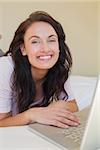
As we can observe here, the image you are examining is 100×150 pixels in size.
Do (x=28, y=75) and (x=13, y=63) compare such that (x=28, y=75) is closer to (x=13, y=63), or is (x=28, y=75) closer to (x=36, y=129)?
(x=13, y=63)

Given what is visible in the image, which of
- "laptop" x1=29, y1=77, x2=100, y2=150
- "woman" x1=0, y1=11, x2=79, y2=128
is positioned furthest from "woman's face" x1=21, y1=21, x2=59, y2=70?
"laptop" x1=29, y1=77, x2=100, y2=150

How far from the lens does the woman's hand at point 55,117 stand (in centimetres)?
72

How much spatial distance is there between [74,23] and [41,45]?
1.43m

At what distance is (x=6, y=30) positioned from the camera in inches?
93.4

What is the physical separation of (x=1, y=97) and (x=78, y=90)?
926 millimetres

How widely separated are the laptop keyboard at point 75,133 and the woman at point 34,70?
34 centimetres

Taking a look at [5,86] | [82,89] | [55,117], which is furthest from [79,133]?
[82,89]

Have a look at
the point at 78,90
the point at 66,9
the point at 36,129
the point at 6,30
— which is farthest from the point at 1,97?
the point at 66,9

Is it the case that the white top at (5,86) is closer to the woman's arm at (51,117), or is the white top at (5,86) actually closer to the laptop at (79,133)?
the woman's arm at (51,117)

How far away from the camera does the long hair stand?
113 cm

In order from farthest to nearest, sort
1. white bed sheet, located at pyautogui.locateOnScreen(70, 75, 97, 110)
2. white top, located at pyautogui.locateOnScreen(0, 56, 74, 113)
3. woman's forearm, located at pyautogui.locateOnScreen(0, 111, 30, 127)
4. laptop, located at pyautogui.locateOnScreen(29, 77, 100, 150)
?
white bed sheet, located at pyautogui.locateOnScreen(70, 75, 97, 110) → white top, located at pyautogui.locateOnScreen(0, 56, 74, 113) → woman's forearm, located at pyautogui.locateOnScreen(0, 111, 30, 127) → laptop, located at pyautogui.locateOnScreen(29, 77, 100, 150)

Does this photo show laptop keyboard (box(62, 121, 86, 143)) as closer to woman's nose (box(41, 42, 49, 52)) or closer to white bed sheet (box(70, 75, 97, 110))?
woman's nose (box(41, 42, 49, 52))

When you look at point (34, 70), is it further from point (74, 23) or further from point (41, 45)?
point (74, 23)

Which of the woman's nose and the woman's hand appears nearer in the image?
the woman's hand
